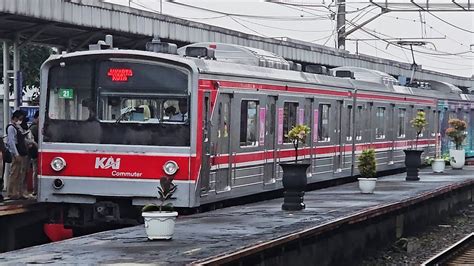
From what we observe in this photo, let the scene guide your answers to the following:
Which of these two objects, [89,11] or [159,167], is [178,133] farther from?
[89,11]

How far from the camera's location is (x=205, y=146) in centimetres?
1455

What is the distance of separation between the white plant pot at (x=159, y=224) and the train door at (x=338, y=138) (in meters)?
11.0

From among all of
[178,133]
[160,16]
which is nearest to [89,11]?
[160,16]

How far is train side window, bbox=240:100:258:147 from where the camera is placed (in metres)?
16.3

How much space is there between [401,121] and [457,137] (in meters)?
1.83

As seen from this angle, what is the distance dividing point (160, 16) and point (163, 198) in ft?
31.7

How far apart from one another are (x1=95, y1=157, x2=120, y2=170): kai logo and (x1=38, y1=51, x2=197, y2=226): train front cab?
1 cm

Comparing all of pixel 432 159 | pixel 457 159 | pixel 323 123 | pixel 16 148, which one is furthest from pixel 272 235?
pixel 457 159

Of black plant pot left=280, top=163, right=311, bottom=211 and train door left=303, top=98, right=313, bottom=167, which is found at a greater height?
train door left=303, top=98, right=313, bottom=167

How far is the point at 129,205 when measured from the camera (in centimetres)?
1430

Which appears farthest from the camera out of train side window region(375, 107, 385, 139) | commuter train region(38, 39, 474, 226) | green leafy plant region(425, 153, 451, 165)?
green leafy plant region(425, 153, 451, 165)

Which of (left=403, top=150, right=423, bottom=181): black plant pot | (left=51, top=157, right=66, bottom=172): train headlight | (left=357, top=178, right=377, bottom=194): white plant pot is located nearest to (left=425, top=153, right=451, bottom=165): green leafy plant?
(left=403, top=150, right=423, bottom=181): black plant pot

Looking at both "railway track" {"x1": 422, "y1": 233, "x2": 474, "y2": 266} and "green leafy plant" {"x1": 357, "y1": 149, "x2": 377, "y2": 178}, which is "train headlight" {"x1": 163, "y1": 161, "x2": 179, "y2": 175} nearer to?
"railway track" {"x1": 422, "y1": 233, "x2": 474, "y2": 266}

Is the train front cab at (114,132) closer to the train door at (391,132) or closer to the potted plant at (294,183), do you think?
the potted plant at (294,183)
